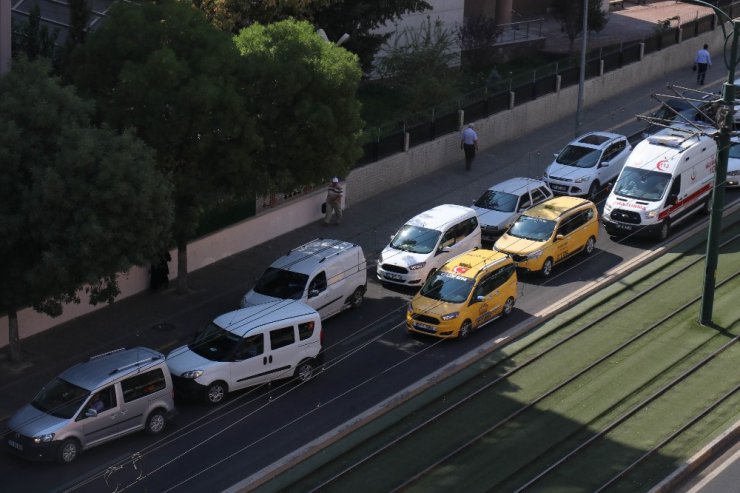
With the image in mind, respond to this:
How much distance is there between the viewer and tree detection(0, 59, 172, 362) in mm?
22938

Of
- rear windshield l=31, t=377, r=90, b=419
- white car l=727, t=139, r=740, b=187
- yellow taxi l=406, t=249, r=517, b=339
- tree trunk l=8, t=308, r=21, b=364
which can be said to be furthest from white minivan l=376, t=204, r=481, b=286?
rear windshield l=31, t=377, r=90, b=419

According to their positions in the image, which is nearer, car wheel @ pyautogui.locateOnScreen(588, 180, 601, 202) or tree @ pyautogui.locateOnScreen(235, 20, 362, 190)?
tree @ pyautogui.locateOnScreen(235, 20, 362, 190)

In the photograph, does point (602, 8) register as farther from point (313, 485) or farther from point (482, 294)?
point (313, 485)

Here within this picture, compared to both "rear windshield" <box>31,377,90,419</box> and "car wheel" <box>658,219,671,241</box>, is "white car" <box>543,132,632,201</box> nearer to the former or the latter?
"car wheel" <box>658,219,671,241</box>

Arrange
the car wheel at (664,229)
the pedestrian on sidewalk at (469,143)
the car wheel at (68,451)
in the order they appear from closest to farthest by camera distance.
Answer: the car wheel at (68,451) → the car wheel at (664,229) → the pedestrian on sidewalk at (469,143)

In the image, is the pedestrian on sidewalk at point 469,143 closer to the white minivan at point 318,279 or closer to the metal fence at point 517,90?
the metal fence at point 517,90

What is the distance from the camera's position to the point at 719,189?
26719 mm

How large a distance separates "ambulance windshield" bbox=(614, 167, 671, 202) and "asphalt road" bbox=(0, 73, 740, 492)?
7.91 ft

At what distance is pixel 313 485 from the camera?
69.8ft

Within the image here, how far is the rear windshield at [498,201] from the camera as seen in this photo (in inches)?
1293

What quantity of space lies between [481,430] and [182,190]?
910 centimetres

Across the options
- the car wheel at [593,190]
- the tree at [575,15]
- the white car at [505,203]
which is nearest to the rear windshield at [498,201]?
the white car at [505,203]

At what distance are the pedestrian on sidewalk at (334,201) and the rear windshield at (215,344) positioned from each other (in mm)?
9909

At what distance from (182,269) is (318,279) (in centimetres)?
399
